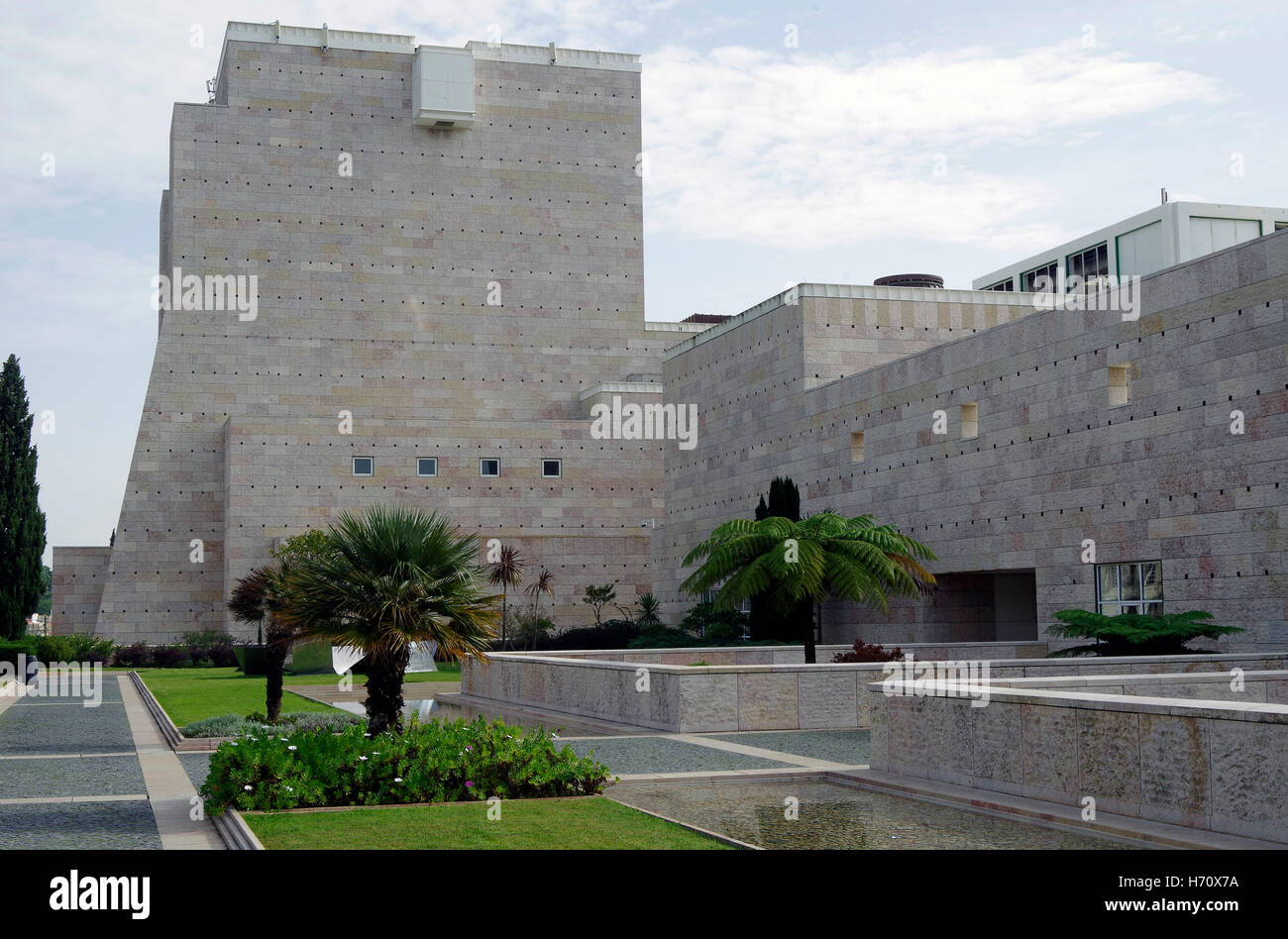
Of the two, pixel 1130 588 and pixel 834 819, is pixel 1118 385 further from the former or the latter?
pixel 834 819

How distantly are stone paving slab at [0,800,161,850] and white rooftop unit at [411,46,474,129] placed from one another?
177ft

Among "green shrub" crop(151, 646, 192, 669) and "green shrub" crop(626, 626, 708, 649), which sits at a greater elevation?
"green shrub" crop(626, 626, 708, 649)

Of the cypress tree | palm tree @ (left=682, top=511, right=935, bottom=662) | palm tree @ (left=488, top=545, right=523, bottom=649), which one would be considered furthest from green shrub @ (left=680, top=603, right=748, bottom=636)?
the cypress tree

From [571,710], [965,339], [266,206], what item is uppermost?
[266,206]

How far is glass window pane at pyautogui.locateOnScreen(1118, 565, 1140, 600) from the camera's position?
26266 mm

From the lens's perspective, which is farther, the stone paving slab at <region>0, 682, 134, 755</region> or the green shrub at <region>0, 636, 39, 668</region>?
the green shrub at <region>0, 636, 39, 668</region>

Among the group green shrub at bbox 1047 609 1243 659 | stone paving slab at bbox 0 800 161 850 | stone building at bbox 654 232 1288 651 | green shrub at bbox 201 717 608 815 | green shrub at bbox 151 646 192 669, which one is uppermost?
stone building at bbox 654 232 1288 651

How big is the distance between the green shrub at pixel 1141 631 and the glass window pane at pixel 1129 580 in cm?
176

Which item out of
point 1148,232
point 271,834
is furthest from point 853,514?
point 1148,232

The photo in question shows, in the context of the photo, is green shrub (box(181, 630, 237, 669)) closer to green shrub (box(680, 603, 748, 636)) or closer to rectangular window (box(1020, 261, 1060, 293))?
green shrub (box(680, 603, 748, 636))

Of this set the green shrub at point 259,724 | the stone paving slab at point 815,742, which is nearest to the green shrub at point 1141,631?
the stone paving slab at point 815,742
